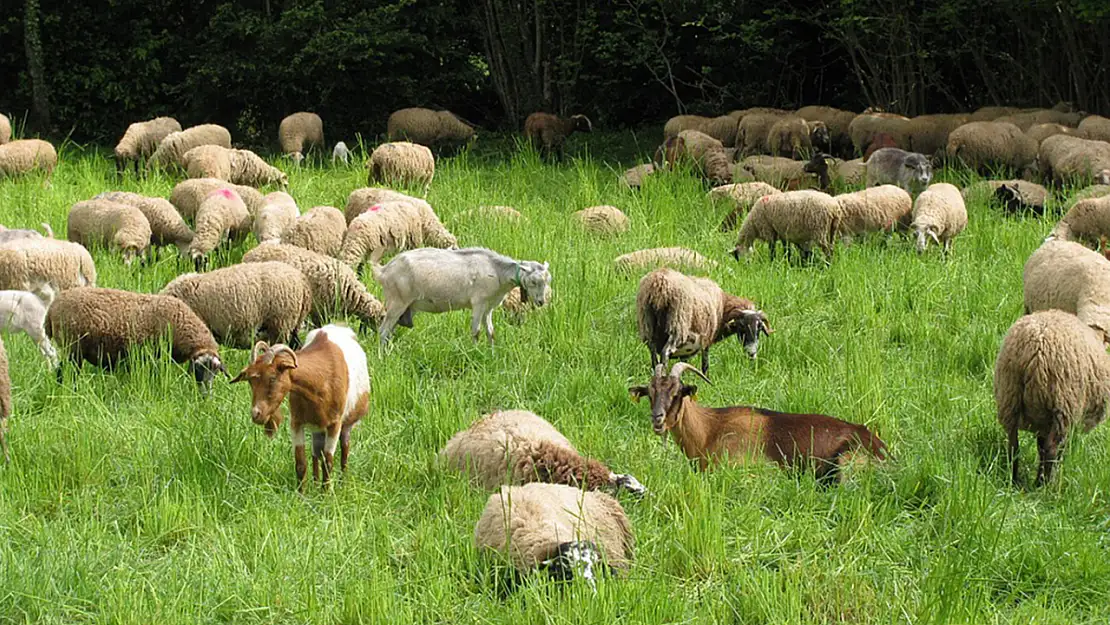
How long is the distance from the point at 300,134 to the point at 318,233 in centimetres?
736

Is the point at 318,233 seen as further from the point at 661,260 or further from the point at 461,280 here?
the point at 661,260

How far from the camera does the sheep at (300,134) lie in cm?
1750

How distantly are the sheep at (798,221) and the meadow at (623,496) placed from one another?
112cm

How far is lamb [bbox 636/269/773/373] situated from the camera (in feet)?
26.7

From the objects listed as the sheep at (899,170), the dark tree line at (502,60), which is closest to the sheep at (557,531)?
the sheep at (899,170)

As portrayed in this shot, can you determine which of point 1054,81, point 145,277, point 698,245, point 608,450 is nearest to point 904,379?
point 608,450

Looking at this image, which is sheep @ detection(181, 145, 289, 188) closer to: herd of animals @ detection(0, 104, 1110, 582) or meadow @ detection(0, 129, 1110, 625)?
herd of animals @ detection(0, 104, 1110, 582)

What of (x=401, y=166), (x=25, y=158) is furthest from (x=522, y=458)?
(x=25, y=158)

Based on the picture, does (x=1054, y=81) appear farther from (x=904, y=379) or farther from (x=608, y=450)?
(x=608, y=450)

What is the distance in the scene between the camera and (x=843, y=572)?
5.37 metres

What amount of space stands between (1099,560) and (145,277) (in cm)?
746

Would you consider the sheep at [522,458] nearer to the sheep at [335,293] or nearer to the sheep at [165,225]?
the sheep at [335,293]

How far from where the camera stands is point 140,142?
53.7 ft

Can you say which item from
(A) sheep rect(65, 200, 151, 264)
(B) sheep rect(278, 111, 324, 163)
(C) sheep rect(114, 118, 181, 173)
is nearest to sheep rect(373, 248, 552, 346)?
(A) sheep rect(65, 200, 151, 264)
